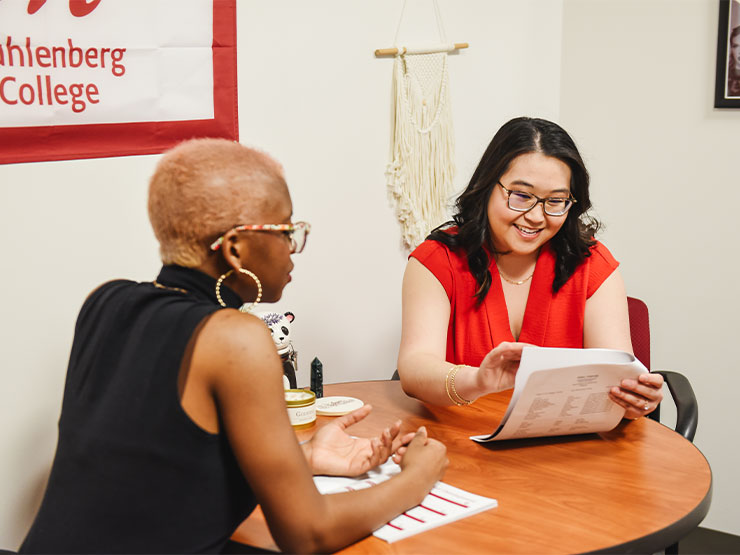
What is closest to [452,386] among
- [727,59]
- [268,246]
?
[268,246]

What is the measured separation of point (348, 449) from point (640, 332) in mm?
1400

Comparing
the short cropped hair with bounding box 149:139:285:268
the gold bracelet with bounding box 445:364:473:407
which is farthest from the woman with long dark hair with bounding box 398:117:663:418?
the short cropped hair with bounding box 149:139:285:268

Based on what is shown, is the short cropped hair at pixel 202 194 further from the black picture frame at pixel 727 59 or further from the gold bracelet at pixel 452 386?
the black picture frame at pixel 727 59

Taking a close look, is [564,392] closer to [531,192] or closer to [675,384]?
[531,192]

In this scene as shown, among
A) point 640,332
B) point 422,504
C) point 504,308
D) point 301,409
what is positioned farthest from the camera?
point 640,332

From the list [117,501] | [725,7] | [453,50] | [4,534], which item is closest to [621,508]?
[117,501]

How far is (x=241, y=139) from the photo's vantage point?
2.39m

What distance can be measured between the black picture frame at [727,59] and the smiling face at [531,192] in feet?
4.21

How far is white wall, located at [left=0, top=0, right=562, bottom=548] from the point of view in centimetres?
188

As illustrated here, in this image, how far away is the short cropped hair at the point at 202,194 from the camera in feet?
3.81

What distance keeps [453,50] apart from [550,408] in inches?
74.5

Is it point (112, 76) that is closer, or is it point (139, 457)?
point (139, 457)

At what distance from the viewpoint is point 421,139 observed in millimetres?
2979

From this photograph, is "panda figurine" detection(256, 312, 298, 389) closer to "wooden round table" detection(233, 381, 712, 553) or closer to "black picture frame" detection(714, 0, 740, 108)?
"wooden round table" detection(233, 381, 712, 553)
